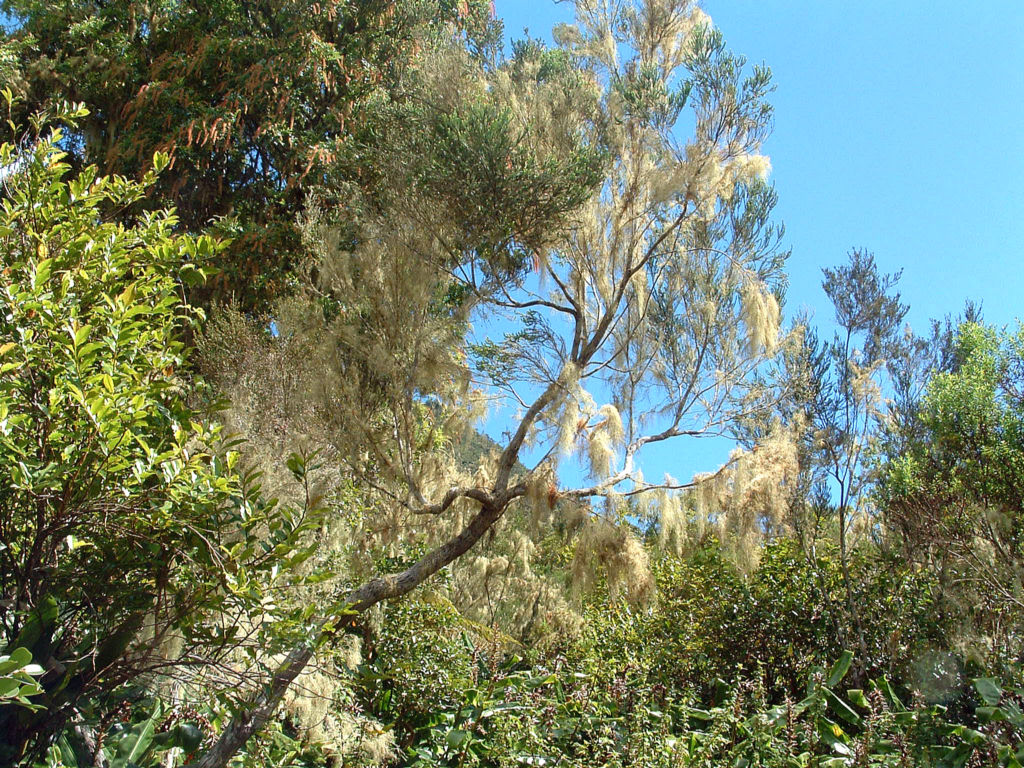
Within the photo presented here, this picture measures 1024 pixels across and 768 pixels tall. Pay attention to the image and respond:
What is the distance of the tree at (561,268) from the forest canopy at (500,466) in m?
0.03

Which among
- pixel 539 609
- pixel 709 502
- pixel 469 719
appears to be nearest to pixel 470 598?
pixel 539 609

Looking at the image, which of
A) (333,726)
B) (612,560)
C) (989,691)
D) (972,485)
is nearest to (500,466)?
(612,560)

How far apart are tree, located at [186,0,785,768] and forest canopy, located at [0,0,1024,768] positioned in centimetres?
3

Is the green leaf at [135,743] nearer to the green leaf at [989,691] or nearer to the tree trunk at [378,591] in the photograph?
the tree trunk at [378,591]

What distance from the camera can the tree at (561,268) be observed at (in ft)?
16.5

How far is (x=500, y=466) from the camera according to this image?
511cm

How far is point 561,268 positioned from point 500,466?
1671 mm

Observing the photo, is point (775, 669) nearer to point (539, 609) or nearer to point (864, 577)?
point (864, 577)

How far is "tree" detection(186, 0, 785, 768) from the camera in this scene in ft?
16.5

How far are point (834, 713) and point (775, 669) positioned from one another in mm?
747

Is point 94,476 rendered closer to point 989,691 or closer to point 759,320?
point 759,320

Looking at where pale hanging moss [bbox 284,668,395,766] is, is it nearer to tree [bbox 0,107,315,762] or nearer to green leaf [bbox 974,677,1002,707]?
tree [bbox 0,107,315,762]

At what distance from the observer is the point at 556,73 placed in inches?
223

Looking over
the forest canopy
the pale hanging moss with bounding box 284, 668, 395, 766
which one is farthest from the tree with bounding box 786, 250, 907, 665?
the pale hanging moss with bounding box 284, 668, 395, 766
